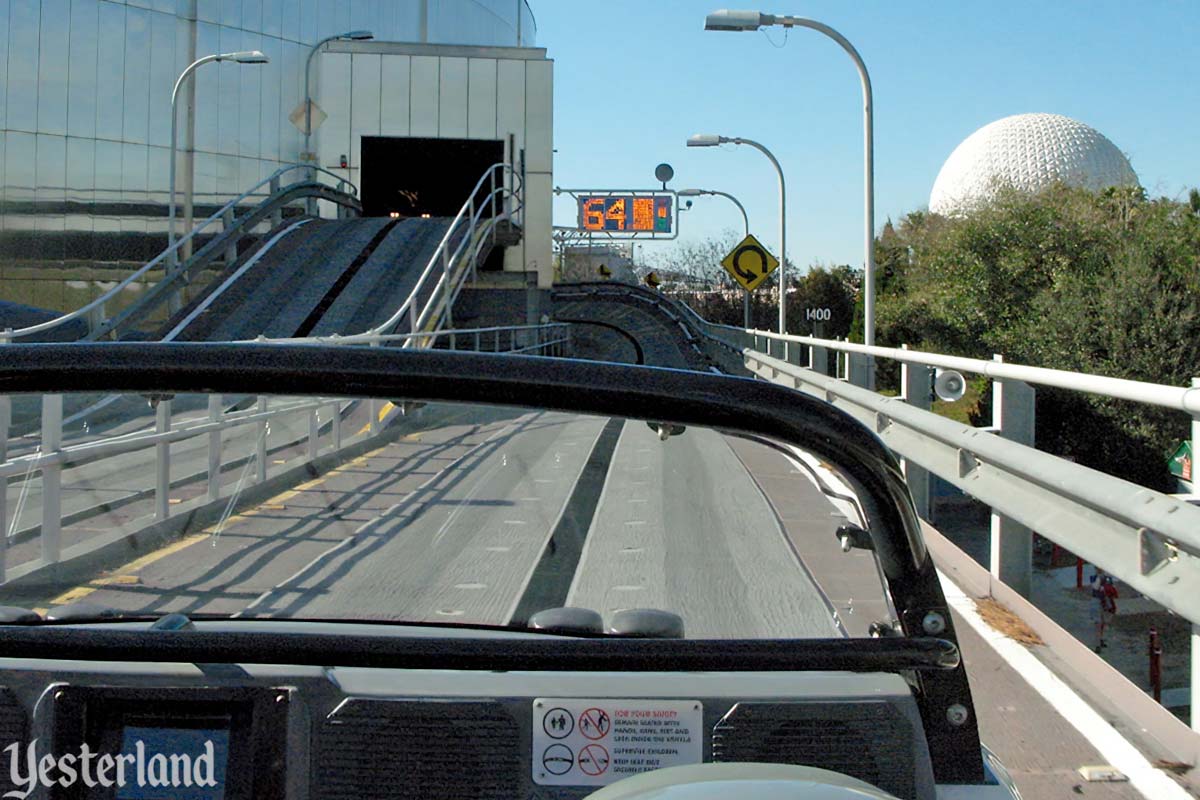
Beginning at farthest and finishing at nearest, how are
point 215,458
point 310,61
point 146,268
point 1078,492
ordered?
point 310,61
point 146,268
point 1078,492
point 215,458

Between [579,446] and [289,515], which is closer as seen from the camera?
[579,446]

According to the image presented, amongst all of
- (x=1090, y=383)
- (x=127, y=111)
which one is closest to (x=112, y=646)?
(x=1090, y=383)

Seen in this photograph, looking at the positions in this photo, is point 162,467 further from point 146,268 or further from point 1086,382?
point 146,268

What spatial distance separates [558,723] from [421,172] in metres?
41.9

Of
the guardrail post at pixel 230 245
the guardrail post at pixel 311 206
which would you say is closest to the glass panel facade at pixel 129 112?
the guardrail post at pixel 311 206

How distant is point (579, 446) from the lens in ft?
6.39

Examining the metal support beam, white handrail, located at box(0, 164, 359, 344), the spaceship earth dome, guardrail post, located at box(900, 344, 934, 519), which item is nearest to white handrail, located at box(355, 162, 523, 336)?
white handrail, located at box(0, 164, 359, 344)

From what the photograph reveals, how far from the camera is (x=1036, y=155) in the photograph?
294 feet

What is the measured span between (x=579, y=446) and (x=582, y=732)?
0.44 metres

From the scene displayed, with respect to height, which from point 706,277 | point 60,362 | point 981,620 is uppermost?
point 706,277

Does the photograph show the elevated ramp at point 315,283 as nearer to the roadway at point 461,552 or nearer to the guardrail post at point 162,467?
the guardrail post at point 162,467

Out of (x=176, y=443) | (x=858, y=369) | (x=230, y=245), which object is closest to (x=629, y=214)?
(x=230, y=245)

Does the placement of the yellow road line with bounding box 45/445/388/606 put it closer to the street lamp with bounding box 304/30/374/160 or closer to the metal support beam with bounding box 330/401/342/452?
the metal support beam with bounding box 330/401/342/452

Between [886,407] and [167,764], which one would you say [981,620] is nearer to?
[886,407]
